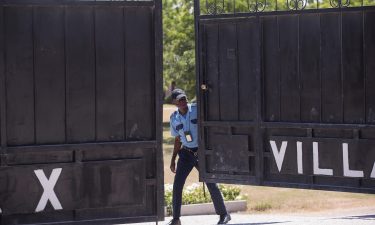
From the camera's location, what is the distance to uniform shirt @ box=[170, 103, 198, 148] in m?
8.44

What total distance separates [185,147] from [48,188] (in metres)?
2.48

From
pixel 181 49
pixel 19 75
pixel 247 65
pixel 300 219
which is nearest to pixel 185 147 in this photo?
pixel 247 65

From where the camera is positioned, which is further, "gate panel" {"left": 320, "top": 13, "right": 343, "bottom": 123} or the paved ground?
the paved ground

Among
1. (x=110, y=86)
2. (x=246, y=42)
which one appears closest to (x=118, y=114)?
(x=110, y=86)

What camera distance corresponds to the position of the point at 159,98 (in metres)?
6.55

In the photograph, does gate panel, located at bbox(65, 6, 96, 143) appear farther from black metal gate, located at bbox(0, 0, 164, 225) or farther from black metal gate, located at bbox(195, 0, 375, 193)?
black metal gate, located at bbox(195, 0, 375, 193)

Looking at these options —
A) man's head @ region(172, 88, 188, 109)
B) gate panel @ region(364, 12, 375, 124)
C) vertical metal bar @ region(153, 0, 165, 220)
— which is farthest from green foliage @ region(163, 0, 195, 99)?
vertical metal bar @ region(153, 0, 165, 220)

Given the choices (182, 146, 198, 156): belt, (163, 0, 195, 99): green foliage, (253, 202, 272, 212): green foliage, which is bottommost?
(253, 202, 272, 212): green foliage

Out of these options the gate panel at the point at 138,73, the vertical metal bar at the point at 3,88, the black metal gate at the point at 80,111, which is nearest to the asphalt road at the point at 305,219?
the black metal gate at the point at 80,111

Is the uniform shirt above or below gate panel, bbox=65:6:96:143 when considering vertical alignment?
below

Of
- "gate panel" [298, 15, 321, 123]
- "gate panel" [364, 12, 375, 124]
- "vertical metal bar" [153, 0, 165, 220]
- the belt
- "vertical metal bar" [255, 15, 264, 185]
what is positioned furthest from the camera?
the belt

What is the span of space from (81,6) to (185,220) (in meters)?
4.14

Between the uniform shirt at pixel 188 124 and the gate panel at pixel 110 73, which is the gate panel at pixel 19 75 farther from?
the uniform shirt at pixel 188 124

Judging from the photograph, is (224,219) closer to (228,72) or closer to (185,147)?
(185,147)
